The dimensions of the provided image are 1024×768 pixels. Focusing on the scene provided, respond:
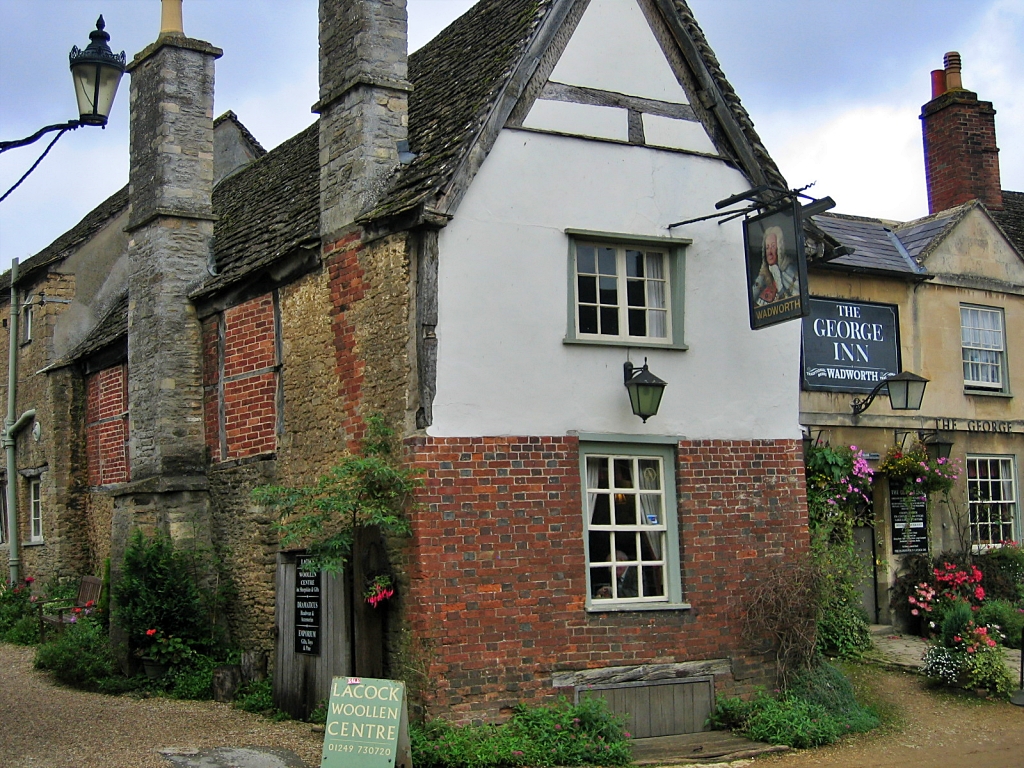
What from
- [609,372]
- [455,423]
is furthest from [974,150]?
[455,423]

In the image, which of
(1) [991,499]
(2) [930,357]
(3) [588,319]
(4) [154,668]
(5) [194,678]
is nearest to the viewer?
(3) [588,319]

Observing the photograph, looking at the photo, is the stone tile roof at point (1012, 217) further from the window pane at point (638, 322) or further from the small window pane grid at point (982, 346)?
the window pane at point (638, 322)

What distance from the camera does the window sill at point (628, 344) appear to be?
11.1 metres

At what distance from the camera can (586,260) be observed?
37.6 ft


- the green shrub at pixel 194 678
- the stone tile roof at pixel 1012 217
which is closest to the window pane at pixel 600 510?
the green shrub at pixel 194 678

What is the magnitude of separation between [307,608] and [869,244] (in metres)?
10.2

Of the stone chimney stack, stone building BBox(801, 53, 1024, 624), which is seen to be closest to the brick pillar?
the stone chimney stack

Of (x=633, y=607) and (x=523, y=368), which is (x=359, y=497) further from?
(x=633, y=607)

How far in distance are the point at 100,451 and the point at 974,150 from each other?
14849 millimetres

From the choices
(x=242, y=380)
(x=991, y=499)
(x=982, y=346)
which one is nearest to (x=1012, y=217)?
(x=982, y=346)

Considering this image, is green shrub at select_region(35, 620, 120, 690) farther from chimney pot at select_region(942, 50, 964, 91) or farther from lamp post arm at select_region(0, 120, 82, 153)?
chimney pot at select_region(942, 50, 964, 91)

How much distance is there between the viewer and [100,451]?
17.5 meters

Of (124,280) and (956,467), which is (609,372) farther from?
(124,280)

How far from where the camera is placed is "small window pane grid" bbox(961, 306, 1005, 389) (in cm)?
1698
